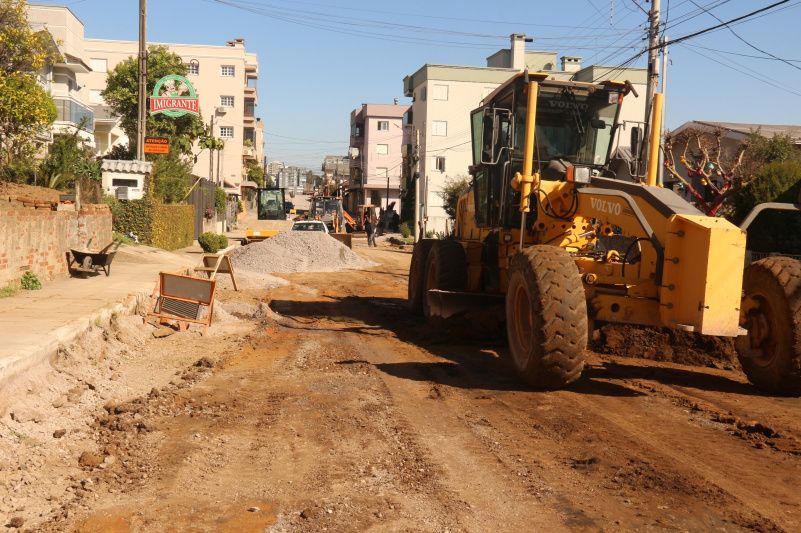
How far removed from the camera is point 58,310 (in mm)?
11477

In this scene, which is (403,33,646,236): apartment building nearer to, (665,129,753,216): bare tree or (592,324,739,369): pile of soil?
(665,129,753,216): bare tree

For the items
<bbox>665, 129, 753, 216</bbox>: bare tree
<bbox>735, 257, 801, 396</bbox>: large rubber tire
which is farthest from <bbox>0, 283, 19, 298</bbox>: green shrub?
<bbox>665, 129, 753, 216</bbox>: bare tree

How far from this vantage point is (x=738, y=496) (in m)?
5.22

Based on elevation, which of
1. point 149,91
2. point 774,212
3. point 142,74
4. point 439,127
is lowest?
point 774,212

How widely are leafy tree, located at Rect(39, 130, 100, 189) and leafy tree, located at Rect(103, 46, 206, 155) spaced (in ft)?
63.0

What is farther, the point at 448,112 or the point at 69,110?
the point at 448,112

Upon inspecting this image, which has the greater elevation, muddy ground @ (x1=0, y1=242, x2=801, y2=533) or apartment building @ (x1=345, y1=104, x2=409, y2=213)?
apartment building @ (x1=345, y1=104, x2=409, y2=213)

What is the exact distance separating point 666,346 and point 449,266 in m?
3.30

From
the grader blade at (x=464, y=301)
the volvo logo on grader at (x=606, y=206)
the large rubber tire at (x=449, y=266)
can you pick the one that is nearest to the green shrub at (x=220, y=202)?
the large rubber tire at (x=449, y=266)

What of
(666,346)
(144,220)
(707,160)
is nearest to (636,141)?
(666,346)

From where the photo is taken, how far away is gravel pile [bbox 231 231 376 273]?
25.8 metres

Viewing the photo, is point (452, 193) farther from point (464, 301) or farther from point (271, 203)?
point (464, 301)

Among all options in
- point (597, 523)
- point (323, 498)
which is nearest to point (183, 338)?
point (323, 498)

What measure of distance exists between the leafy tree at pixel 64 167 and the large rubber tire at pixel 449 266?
58.5 feet
